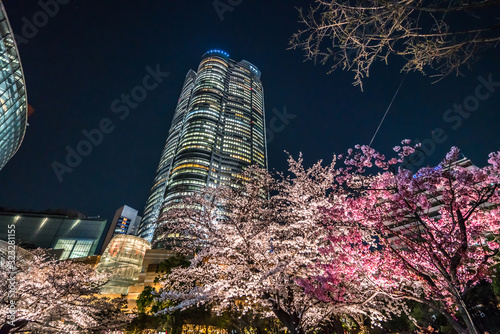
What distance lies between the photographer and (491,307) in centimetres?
1775

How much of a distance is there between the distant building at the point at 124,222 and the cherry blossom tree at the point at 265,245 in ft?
415

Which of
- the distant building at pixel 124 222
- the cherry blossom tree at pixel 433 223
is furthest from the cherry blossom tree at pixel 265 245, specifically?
the distant building at pixel 124 222

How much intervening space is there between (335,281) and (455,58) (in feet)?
26.9

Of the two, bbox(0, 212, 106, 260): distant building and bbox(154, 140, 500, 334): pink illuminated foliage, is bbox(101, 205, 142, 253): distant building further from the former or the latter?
bbox(154, 140, 500, 334): pink illuminated foliage

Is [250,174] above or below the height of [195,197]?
above

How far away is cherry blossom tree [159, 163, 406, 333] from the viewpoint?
24.3 feet

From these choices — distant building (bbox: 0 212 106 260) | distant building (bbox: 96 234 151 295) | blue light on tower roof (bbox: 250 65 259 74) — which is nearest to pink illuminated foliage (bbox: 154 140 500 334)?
distant building (bbox: 96 234 151 295)

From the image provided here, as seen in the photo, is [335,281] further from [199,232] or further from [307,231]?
[199,232]

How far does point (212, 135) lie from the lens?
101 m

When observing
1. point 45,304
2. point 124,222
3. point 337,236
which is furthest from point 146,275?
point 124,222

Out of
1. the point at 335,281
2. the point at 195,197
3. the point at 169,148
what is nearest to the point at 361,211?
the point at 335,281

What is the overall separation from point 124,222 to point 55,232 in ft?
181

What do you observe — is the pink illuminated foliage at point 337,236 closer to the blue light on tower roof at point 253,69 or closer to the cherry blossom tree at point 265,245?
the cherry blossom tree at point 265,245

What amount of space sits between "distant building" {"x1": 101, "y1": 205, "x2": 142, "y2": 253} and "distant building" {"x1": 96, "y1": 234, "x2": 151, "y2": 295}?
9907cm
